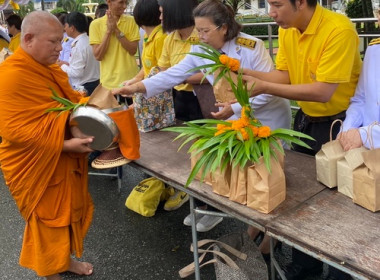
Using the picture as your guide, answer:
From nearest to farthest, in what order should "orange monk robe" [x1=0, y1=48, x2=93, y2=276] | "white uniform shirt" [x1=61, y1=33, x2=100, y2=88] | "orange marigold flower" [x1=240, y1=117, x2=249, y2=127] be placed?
"orange marigold flower" [x1=240, y1=117, x2=249, y2=127], "orange monk robe" [x1=0, y1=48, x2=93, y2=276], "white uniform shirt" [x1=61, y1=33, x2=100, y2=88]

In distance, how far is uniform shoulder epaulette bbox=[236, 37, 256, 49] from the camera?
2.37 meters

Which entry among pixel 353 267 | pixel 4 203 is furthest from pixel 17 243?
pixel 353 267

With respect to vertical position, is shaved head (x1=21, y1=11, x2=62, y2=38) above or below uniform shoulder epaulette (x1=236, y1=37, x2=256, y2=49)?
above

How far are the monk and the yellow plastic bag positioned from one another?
941 millimetres

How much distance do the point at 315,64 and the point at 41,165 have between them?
1.60 m

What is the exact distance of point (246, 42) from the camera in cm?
237

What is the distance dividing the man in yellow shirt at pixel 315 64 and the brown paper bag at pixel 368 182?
1.68 ft

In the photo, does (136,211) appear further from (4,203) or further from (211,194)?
(211,194)

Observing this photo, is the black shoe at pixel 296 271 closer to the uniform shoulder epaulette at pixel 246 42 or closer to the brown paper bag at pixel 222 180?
the brown paper bag at pixel 222 180

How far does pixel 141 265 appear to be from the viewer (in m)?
2.82

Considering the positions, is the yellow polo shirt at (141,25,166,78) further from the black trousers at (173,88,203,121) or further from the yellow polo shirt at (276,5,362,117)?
the yellow polo shirt at (276,5,362,117)

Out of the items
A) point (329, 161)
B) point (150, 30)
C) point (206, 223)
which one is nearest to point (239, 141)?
point (329, 161)

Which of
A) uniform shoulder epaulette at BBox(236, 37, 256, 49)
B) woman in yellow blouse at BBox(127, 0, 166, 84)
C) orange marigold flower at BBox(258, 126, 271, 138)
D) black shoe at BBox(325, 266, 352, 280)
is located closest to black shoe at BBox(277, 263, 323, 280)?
black shoe at BBox(325, 266, 352, 280)

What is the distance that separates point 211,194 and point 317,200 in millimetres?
480
